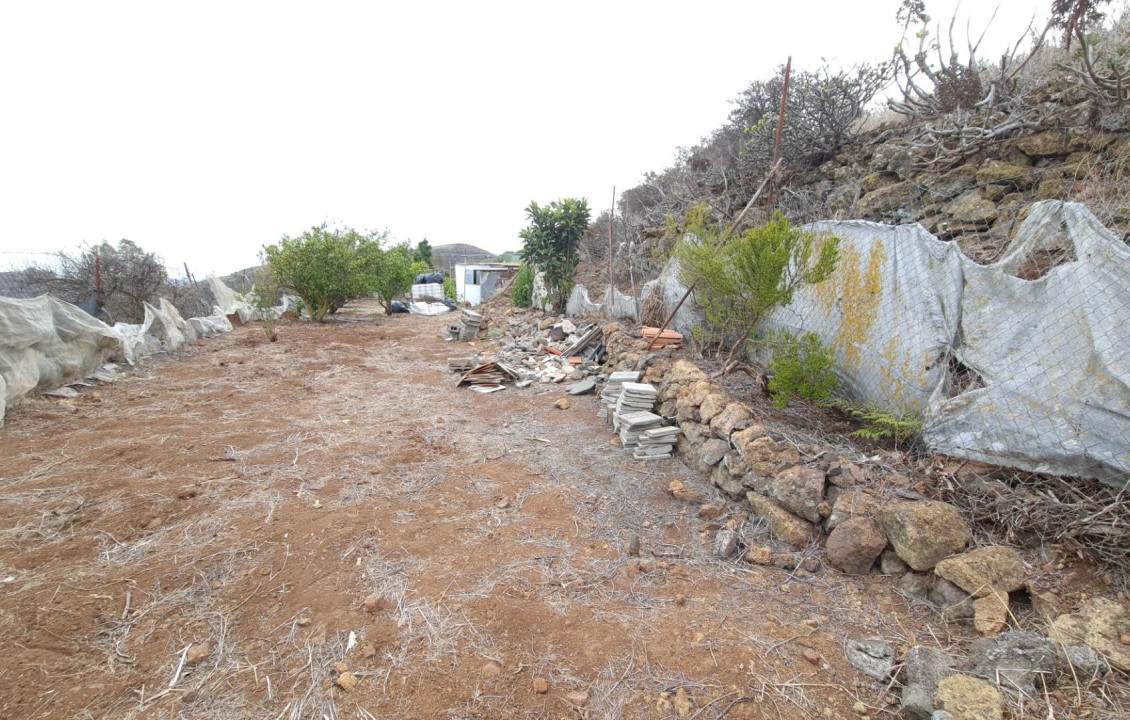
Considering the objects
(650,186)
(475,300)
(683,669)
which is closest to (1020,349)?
(683,669)

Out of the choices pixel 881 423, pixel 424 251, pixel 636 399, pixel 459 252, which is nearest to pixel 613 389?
pixel 636 399

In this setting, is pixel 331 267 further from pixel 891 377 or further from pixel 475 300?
pixel 891 377

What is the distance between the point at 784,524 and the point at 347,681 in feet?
8.43

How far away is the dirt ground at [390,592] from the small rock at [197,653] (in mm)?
10

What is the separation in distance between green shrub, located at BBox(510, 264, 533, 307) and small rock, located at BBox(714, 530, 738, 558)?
38.3 ft

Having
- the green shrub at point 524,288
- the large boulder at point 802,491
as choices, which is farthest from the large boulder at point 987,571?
the green shrub at point 524,288

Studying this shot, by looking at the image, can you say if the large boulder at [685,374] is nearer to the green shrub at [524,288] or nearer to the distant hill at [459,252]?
the green shrub at [524,288]

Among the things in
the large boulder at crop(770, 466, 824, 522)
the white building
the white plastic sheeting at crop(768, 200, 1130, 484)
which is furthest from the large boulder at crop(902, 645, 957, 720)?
the white building

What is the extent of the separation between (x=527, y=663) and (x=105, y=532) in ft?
10.1

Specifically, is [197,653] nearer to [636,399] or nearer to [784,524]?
[784,524]

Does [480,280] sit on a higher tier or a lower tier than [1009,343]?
higher

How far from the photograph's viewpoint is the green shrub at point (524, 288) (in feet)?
46.2

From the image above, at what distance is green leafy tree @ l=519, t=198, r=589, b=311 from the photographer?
11273 millimetres

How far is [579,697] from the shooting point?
1.90 meters
